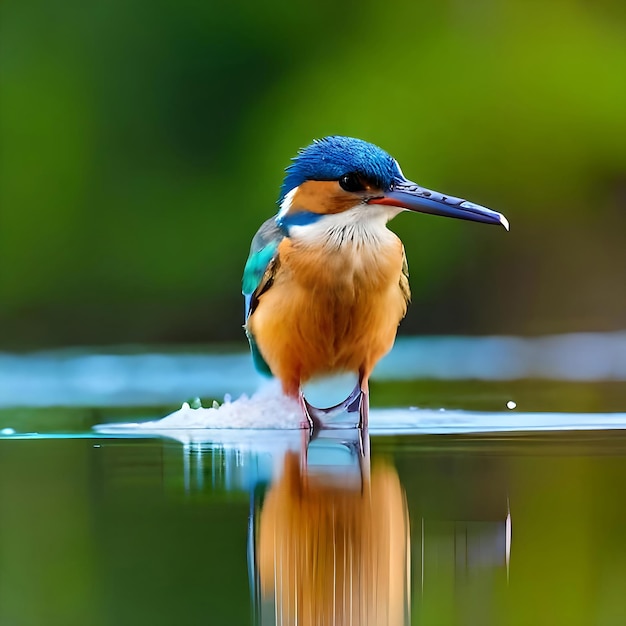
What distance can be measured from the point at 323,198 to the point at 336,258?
10 centimetres

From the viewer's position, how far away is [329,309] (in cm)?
167

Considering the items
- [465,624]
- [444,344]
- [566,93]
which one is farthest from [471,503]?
[566,93]

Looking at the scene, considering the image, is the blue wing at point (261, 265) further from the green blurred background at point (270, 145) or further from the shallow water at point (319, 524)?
the green blurred background at point (270, 145)

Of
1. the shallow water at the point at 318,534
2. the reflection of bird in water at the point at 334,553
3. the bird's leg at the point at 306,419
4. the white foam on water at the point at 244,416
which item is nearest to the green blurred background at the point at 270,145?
the white foam on water at the point at 244,416

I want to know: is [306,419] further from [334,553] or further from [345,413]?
[334,553]

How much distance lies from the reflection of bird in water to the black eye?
52 centimetres

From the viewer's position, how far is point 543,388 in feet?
7.14

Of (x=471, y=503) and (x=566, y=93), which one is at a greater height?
(x=566, y=93)

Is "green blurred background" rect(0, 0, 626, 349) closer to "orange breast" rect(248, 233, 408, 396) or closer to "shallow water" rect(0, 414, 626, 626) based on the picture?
"orange breast" rect(248, 233, 408, 396)

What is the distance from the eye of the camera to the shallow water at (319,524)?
Result: 928 millimetres

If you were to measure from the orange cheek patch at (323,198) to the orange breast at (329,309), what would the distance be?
0.20ft

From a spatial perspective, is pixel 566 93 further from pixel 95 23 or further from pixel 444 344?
pixel 95 23

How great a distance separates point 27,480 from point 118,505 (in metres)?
0.24

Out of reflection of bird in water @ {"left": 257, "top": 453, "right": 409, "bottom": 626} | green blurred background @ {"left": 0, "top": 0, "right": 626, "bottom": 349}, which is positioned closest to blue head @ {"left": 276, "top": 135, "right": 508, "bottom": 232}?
reflection of bird in water @ {"left": 257, "top": 453, "right": 409, "bottom": 626}
